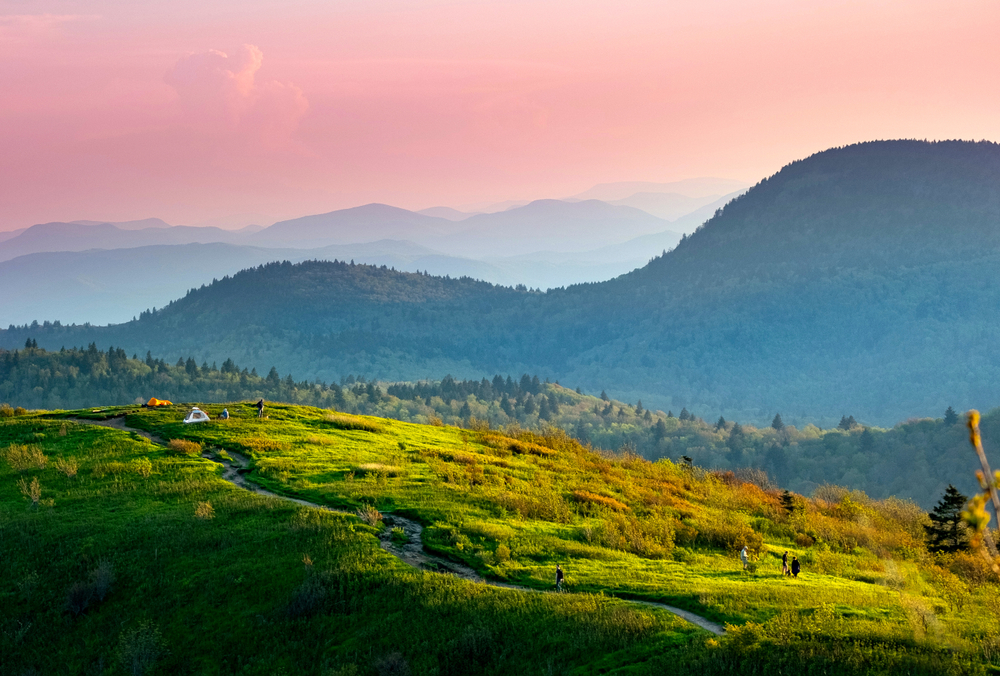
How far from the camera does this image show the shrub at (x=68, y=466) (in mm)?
37500

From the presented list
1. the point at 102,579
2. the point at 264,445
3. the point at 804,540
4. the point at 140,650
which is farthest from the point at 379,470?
the point at 804,540

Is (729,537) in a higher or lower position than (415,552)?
lower

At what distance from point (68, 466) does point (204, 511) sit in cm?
1149

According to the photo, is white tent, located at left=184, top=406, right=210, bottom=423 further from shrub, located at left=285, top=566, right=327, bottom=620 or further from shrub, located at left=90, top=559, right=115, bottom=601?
shrub, located at left=285, top=566, right=327, bottom=620

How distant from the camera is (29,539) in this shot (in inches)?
1196

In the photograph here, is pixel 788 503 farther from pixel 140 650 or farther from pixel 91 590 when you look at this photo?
pixel 91 590

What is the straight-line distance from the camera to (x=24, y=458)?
130ft

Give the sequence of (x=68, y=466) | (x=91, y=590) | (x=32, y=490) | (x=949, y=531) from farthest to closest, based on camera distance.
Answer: (x=949, y=531) → (x=68, y=466) → (x=32, y=490) → (x=91, y=590)

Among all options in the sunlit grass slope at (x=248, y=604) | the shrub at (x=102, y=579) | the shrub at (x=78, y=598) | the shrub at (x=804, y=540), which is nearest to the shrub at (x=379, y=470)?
the sunlit grass slope at (x=248, y=604)

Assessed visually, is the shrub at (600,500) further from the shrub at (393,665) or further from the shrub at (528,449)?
the shrub at (393,665)

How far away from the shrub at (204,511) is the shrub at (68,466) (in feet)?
32.2

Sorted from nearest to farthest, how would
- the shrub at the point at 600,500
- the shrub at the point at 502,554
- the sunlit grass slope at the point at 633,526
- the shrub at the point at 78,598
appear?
the sunlit grass slope at the point at 633,526 → the shrub at the point at 78,598 → the shrub at the point at 502,554 → the shrub at the point at 600,500

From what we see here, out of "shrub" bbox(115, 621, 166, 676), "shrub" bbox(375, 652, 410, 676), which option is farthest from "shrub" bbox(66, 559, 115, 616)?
"shrub" bbox(375, 652, 410, 676)

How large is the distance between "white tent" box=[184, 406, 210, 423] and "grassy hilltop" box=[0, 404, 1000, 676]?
5.49m
